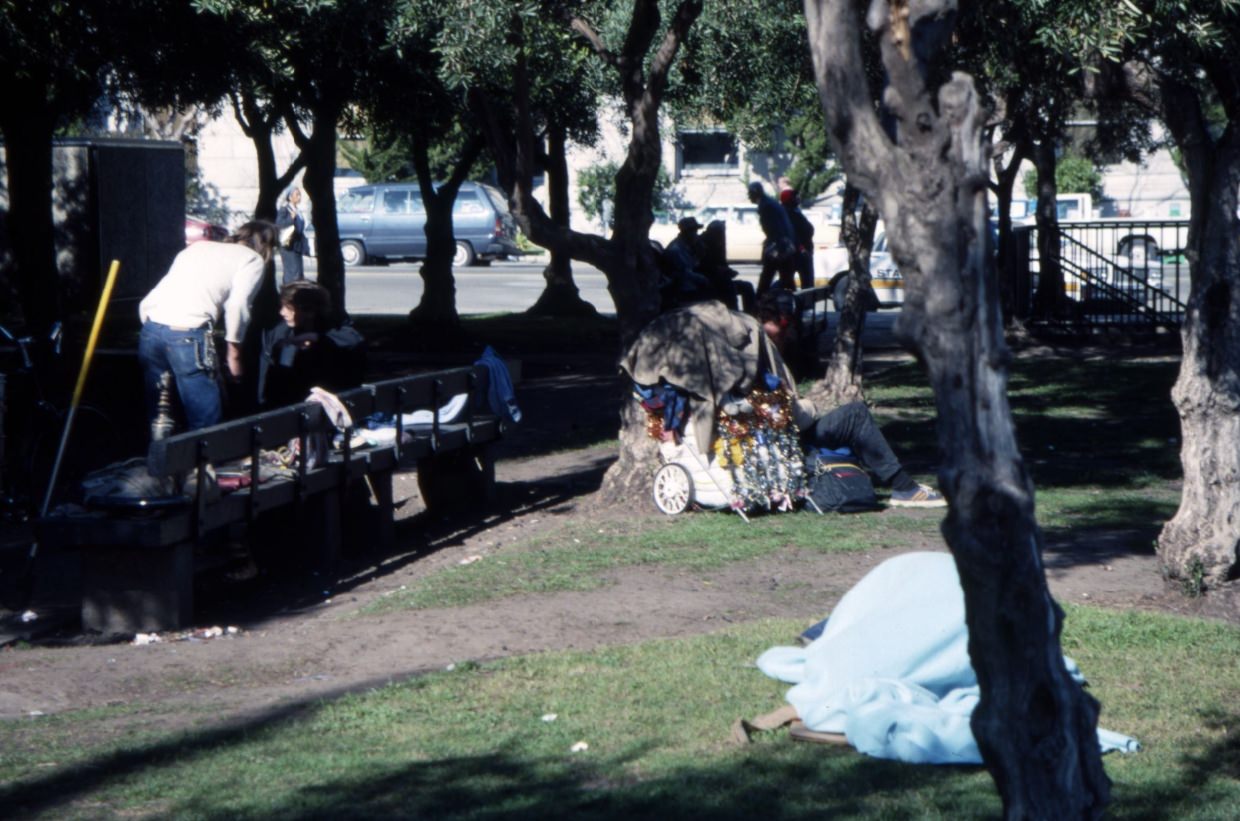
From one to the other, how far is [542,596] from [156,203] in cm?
1559

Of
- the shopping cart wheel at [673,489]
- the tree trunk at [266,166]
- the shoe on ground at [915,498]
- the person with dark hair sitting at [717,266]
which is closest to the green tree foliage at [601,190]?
the tree trunk at [266,166]

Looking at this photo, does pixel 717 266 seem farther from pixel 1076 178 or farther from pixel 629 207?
pixel 1076 178

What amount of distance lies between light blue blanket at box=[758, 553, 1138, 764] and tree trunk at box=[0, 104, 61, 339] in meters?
9.90

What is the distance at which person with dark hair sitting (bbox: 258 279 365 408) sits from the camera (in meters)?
9.03

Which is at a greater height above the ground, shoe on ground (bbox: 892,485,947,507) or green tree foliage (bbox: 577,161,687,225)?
green tree foliage (bbox: 577,161,687,225)

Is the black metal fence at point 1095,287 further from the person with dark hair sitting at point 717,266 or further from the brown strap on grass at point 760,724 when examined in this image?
the brown strap on grass at point 760,724

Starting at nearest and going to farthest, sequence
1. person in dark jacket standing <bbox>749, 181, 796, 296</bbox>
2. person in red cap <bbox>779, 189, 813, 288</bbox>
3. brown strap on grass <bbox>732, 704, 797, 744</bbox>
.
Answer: brown strap on grass <bbox>732, 704, 797, 744</bbox>, person in dark jacket standing <bbox>749, 181, 796, 296</bbox>, person in red cap <bbox>779, 189, 813, 288</bbox>

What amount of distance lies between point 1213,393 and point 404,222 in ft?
105

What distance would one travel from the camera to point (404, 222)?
37.9 m

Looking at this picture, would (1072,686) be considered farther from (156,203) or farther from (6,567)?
(156,203)

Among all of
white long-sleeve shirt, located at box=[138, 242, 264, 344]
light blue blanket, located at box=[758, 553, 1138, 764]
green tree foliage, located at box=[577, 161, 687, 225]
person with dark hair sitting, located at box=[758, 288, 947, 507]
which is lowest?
light blue blanket, located at box=[758, 553, 1138, 764]

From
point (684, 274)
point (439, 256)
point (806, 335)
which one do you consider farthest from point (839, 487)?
point (439, 256)

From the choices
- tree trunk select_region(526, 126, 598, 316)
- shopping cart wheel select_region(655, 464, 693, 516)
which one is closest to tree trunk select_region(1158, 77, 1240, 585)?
shopping cart wheel select_region(655, 464, 693, 516)

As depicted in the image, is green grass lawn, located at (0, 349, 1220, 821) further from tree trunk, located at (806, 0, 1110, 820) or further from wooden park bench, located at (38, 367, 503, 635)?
tree trunk, located at (806, 0, 1110, 820)
